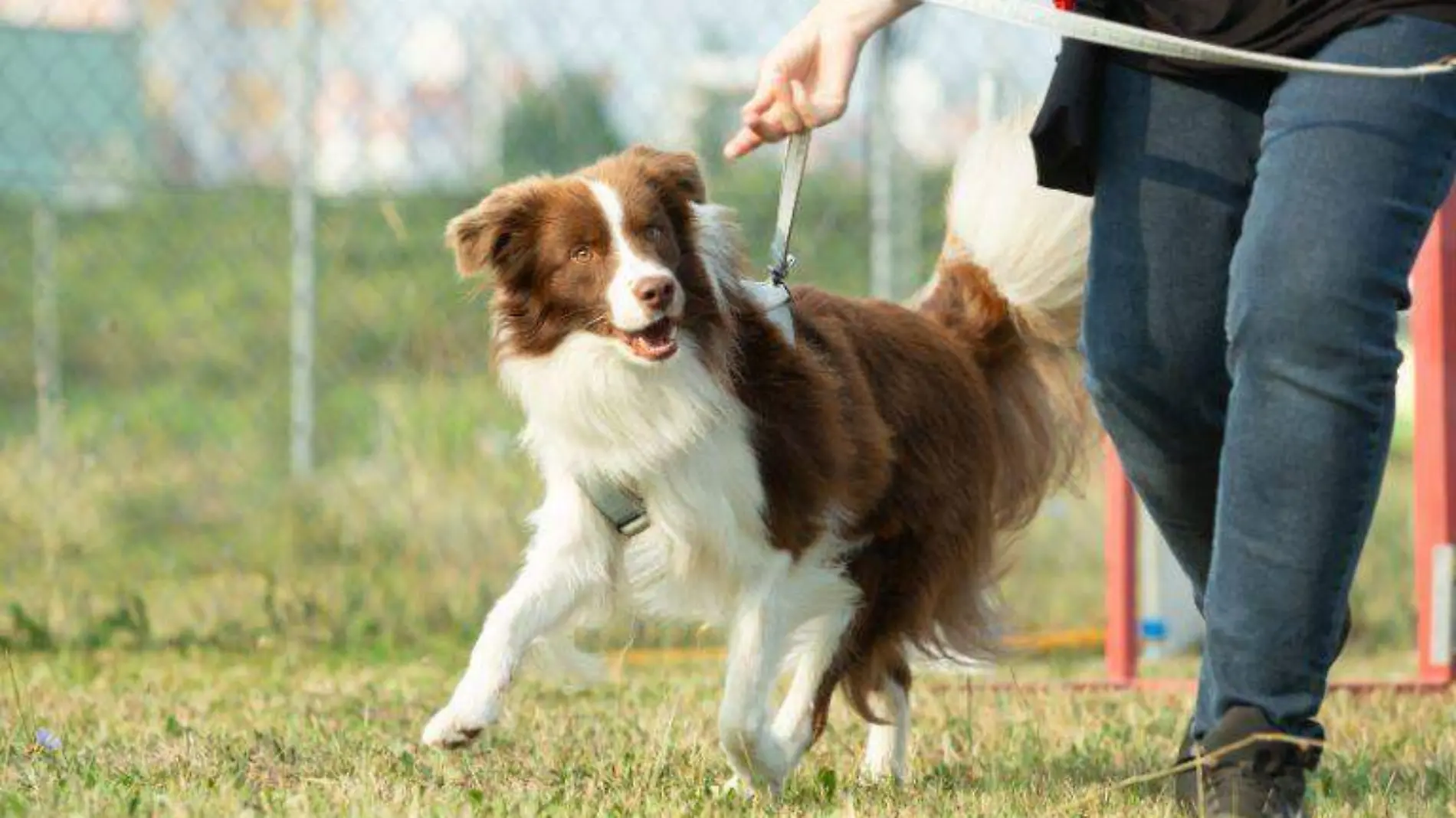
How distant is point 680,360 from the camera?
3729 mm

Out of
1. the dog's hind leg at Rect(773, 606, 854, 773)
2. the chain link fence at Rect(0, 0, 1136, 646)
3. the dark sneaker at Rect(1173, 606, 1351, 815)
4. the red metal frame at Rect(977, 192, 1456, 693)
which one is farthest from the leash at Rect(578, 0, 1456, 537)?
the chain link fence at Rect(0, 0, 1136, 646)

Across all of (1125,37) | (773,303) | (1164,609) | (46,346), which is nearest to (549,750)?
(773,303)

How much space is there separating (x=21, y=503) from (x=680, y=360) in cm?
386

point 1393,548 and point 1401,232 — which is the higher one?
point 1401,232

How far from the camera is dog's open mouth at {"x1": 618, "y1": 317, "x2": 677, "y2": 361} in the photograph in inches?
144

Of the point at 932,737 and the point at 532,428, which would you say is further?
the point at 932,737

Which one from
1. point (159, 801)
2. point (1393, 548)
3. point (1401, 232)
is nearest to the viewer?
point (1401, 232)

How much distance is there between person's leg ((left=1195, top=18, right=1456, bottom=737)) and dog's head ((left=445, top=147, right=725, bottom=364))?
1183mm

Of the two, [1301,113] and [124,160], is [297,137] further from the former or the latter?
[1301,113]

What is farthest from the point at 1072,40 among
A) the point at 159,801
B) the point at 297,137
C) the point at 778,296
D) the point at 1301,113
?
the point at 297,137

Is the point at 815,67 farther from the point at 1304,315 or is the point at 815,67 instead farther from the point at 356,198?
the point at 356,198

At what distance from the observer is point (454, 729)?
3385 millimetres

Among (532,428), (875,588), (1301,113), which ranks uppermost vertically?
(1301,113)

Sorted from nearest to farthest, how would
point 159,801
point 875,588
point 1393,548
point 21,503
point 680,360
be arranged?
point 159,801 → point 680,360 → point 875,588 → point 21,503 → point 1393,548
